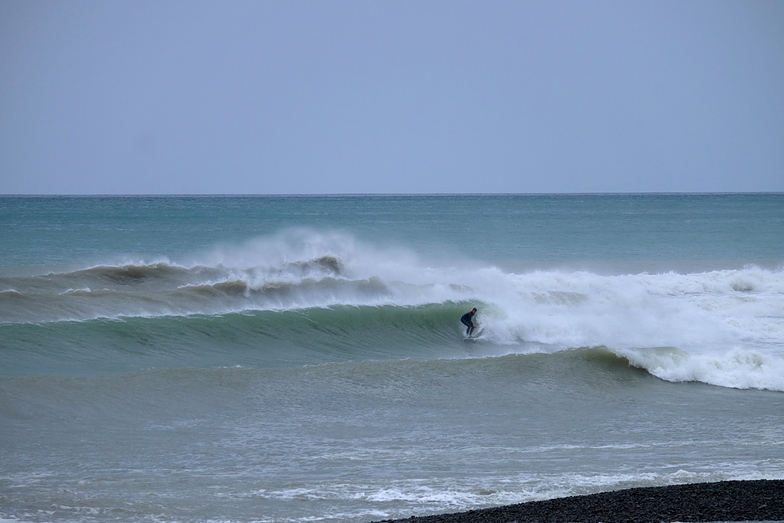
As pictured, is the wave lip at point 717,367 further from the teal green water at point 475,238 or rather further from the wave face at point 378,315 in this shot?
the teal green water at point 475,238

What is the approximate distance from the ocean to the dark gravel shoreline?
0.62 m

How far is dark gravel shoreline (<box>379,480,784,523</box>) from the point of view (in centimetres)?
617

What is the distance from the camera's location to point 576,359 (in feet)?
45.1

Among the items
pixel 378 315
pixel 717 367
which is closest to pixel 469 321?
pixel 378 315

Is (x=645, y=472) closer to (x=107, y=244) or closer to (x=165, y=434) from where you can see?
(x=165, y=434)

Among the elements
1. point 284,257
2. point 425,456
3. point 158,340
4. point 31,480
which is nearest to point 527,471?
point 425,456

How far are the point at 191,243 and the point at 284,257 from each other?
52.7 ft

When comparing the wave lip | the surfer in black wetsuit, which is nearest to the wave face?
the wave lip

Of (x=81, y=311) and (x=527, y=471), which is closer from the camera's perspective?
(x=527, y=471)

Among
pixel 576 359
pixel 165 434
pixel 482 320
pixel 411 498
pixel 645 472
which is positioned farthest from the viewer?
pixel 482 320

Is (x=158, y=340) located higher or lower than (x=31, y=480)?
higher

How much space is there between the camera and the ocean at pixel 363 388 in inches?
308

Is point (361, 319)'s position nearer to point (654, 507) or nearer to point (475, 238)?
point (654, 507)

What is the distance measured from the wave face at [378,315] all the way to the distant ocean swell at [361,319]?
0.04 m
